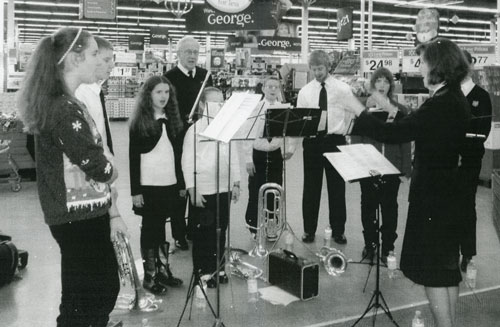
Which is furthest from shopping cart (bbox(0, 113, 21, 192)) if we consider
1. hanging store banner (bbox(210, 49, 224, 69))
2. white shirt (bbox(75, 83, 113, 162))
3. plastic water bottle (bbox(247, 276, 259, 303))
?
hanging store banner (bbox(210, 49, 224, 69))

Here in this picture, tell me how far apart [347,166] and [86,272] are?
1.54m

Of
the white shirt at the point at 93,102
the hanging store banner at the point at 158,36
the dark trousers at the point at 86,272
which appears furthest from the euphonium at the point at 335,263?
the hanging store banner at the point at 158,36

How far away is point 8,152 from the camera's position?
7.43 m

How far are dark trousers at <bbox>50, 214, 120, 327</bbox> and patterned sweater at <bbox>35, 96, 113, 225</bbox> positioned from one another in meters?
0.07

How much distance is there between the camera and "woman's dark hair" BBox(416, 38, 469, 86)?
2.47 m

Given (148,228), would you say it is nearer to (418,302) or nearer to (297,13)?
(418,302)

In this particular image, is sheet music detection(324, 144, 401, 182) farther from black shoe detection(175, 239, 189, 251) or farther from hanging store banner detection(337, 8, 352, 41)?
hanging store banner detection(337, 8, 352, 41)

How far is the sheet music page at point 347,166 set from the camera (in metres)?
2.92

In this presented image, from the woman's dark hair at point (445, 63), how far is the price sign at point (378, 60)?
8.48 m

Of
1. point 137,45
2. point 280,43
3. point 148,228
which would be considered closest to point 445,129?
point 148,228

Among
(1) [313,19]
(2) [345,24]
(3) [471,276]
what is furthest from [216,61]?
(1) [313,19]

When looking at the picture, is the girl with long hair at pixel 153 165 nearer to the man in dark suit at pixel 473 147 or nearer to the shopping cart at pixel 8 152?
the man in dark suit at pixel 473 147

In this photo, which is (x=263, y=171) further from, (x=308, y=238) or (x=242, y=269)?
(x=242, y=269)

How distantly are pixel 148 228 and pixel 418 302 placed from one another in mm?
1950
